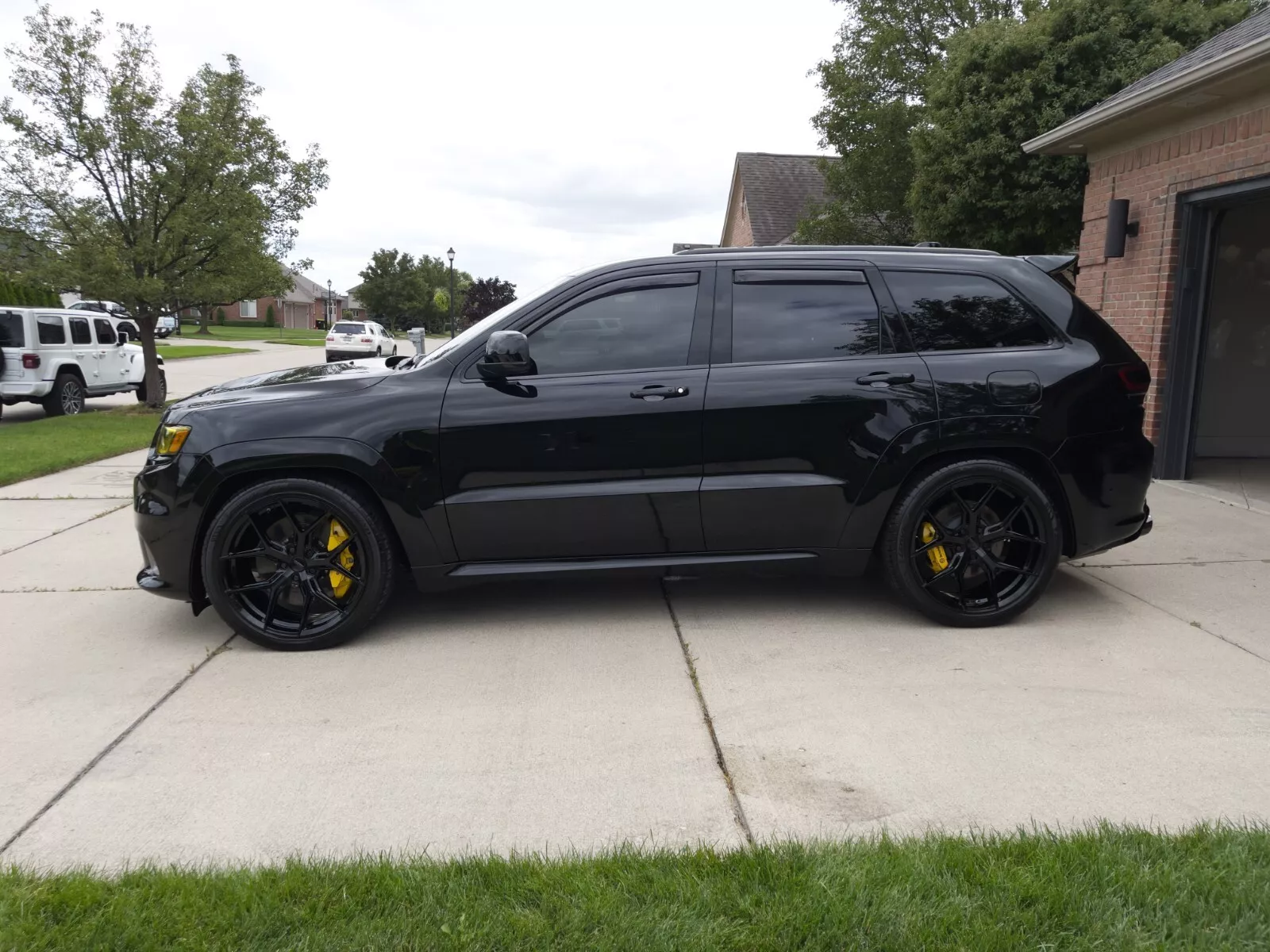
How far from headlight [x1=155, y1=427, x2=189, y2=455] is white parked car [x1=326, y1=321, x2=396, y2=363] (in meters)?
29.4

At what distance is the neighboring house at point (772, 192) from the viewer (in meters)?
29.8

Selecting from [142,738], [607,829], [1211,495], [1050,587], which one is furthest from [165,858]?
[1211,495]

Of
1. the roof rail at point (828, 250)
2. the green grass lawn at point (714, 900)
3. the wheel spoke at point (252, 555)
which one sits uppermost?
the roof rail at point (828, 250)

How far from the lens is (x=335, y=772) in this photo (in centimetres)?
319

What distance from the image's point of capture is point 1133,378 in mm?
4582

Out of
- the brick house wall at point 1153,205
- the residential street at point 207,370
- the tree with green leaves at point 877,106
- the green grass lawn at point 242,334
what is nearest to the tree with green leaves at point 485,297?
the green grass lawn at point 242,334

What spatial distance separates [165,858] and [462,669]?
5.15 ft

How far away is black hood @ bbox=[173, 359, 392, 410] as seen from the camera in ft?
14.3

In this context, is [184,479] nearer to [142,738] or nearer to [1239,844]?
[142,738]

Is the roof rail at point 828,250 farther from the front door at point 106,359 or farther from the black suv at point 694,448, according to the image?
the front door at point 106,359

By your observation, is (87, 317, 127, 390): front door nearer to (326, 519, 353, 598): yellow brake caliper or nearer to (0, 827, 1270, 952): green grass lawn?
(326, 519, 353, 598): yellow brake caliper

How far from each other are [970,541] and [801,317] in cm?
137

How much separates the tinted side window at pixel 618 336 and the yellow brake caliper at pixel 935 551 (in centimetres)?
146

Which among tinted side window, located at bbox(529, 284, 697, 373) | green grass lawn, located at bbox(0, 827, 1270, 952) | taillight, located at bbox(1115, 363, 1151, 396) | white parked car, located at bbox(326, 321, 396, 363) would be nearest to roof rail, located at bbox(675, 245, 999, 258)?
tinted side window, located at bbox(529, 284, 697, 373)
